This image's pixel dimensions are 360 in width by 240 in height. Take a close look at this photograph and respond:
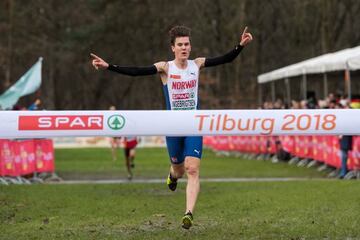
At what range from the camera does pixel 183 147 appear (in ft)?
34.1

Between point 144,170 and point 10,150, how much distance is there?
576 centimetres

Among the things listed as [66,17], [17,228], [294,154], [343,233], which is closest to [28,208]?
[17,228]

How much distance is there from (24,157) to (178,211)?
33.3ft

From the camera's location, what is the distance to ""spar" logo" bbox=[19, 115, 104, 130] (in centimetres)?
1002

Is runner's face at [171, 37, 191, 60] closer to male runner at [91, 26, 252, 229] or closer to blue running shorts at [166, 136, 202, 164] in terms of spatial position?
male runner at [91, 26, 252, 229]

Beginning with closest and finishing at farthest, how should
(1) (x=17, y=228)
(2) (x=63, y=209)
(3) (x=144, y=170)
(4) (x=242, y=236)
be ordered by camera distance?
(4) (x=242, y=236) → (1) (x=17, y=228) → (2) (x=63, y=209) → (3) (x=144, y=170)

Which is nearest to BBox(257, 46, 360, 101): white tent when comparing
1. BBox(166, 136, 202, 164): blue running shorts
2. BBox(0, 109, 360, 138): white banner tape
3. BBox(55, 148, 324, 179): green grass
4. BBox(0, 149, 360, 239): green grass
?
BBox(55, 148, 324, 179): green grass

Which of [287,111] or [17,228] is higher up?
[287,111]

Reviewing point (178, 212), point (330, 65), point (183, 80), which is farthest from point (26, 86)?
point (183, 80)

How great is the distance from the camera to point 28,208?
43.3 ft

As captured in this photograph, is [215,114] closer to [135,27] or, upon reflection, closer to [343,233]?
[343,233]

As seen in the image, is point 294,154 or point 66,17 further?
point 66,17

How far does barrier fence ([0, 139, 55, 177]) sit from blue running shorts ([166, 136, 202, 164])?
10700 millimetres

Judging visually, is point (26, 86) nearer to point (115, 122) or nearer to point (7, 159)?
point (7, 159)
